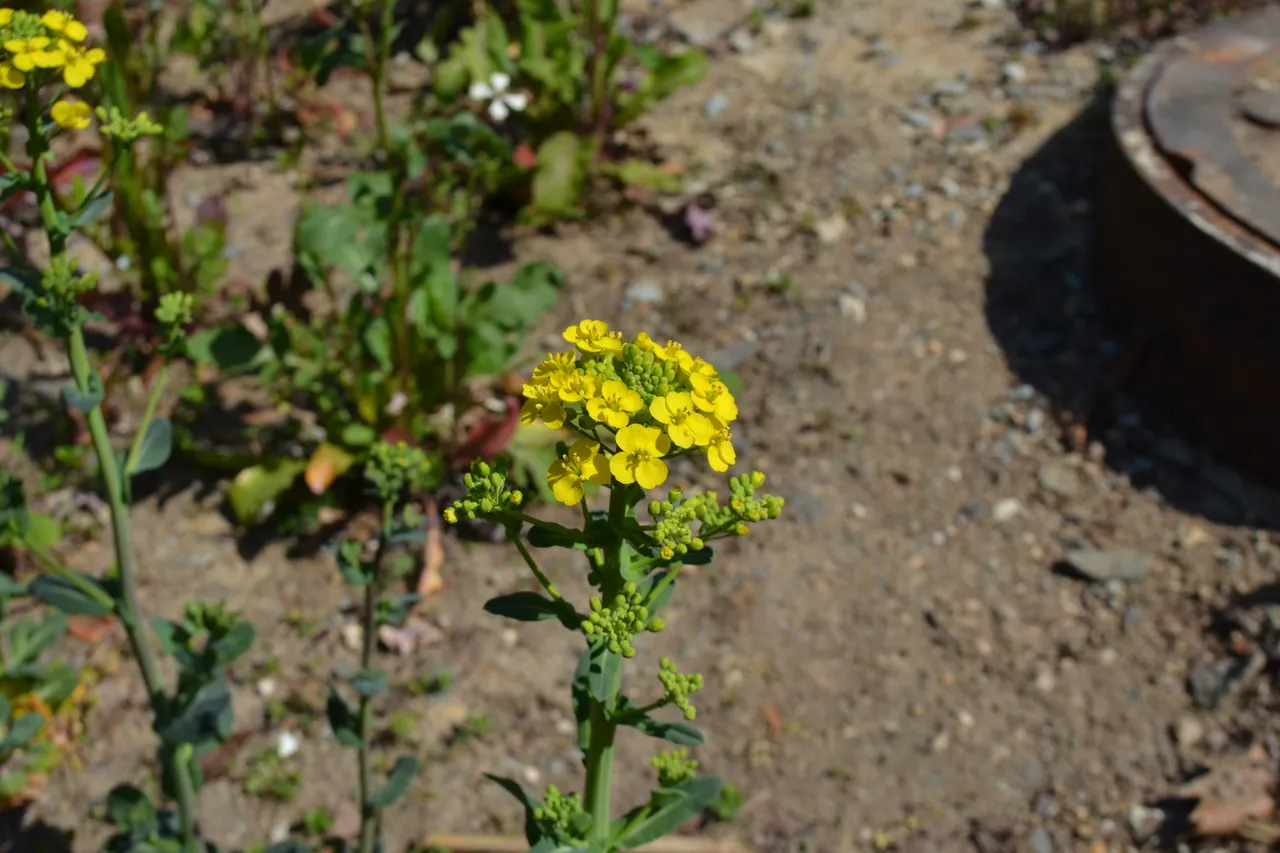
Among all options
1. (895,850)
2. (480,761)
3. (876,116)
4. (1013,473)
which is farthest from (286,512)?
(876,116)

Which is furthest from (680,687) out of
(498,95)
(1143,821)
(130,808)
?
(498,95)

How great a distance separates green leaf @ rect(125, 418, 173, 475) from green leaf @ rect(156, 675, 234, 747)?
437mm

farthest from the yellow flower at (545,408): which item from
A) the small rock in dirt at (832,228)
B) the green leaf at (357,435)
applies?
the small rock in dirt at (832,228)

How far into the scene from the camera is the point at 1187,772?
9.61ft

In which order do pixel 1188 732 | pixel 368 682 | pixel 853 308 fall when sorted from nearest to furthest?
pixel 368 682, pixel 1188 732, pixel 853 308

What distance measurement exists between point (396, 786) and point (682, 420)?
1.21m

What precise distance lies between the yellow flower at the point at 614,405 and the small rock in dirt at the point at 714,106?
12.5 ft

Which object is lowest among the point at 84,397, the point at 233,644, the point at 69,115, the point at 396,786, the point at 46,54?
the point at 396,786

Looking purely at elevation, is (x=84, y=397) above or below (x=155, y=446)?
above

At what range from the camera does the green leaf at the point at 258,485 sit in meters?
3.43

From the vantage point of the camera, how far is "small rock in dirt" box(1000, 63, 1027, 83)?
4.96 m

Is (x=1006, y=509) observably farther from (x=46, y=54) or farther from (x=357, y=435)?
(x=46, y=54)

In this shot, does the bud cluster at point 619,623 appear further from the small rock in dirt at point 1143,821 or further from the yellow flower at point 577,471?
the small rock in dirt at point 1143,821

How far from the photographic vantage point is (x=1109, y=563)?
338cm
